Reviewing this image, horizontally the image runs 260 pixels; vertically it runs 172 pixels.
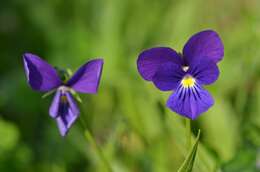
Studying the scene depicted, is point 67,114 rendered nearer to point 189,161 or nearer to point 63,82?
point 63,82

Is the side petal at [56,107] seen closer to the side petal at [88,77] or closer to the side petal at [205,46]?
the side petal at [88,77]

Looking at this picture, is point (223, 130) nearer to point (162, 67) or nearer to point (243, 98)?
point (243, 98)

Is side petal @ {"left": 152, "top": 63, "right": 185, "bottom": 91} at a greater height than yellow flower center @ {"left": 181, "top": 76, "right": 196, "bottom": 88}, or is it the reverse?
side petal @ {"left": 152, "top": 63, "right": 185, "bottom": 91}

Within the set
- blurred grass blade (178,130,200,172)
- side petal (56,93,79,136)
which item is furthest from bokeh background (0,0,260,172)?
side petal (56,93,79,136)

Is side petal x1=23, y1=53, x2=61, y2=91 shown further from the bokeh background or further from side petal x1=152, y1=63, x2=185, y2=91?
the bokeh background

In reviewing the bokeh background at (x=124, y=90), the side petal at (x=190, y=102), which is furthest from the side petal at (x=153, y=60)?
the bokeh background at (x=124, y=90)

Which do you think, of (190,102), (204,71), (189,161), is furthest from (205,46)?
(189,161)
